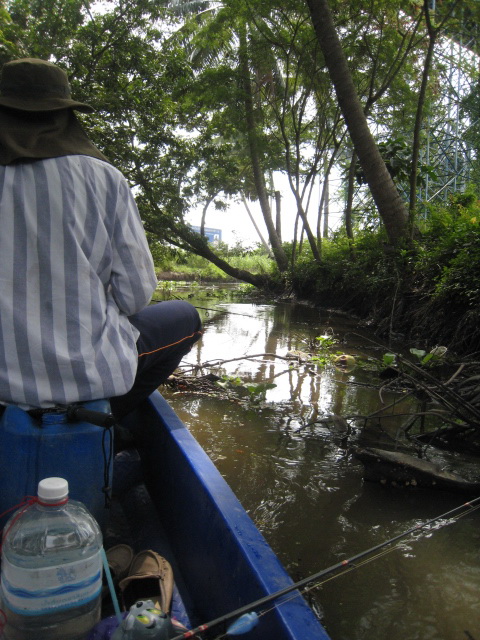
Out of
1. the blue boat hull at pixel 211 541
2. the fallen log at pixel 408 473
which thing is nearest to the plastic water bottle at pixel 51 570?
the blue boat hull at pixel 211 541

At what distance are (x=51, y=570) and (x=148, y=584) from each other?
0.43 meters

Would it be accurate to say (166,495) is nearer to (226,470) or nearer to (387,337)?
(226,470)

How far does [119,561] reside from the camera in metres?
1.49

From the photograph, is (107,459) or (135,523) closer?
(107,459)

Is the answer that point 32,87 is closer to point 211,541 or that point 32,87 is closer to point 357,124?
point 211,541

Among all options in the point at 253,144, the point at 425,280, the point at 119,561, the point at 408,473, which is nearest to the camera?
the point at 119,561

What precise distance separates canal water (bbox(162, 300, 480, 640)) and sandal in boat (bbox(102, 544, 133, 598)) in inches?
24.4

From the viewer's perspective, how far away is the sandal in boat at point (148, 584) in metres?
1.36

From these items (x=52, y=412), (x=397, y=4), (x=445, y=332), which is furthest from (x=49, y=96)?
(x=397, y=4)

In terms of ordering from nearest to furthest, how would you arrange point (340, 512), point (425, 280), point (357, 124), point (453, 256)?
point (340, 512)
point (453, 256)
point (425, 280)
point (357, 124)

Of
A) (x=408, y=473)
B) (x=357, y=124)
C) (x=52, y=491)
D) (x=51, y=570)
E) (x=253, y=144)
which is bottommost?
(x=408, y=473)

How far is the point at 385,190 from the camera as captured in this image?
25.1 feet

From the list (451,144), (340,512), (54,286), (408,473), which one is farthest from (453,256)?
(451,144)

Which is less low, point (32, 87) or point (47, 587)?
point (32, 87)
